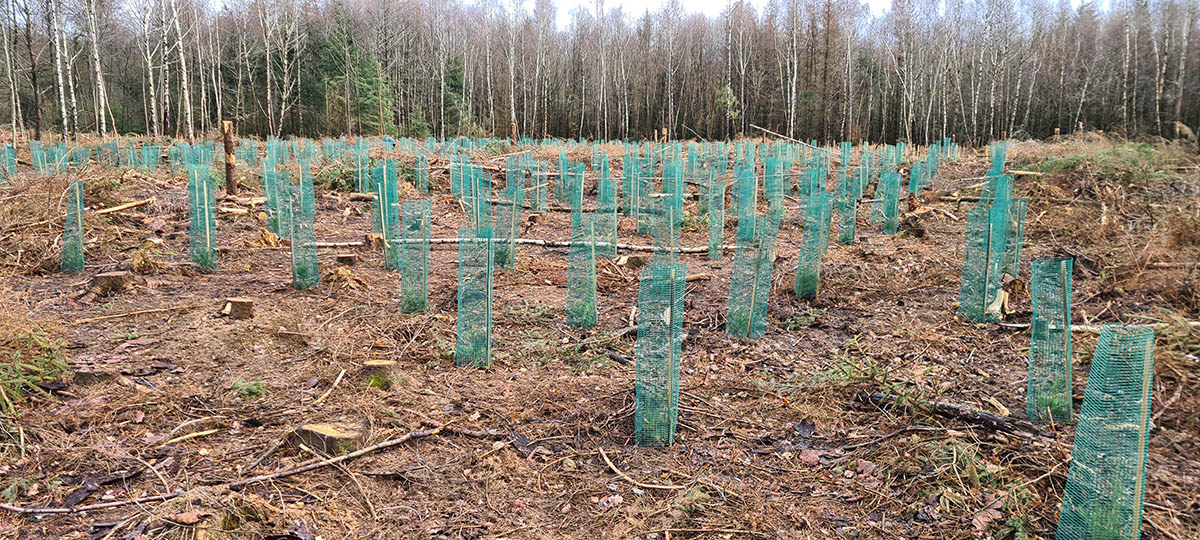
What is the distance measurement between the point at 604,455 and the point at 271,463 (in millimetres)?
1171

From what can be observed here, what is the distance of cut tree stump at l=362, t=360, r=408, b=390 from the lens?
10.3ft

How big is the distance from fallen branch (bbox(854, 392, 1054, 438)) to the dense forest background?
2163cm

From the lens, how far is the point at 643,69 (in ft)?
111

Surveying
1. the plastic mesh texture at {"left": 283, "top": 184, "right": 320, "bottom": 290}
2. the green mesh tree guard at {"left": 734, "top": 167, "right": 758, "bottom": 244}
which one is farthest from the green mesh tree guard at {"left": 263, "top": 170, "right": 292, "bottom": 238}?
the green mesh tree guard at {"left": 734, "top": 167, "right": 758, "bottom": 244}

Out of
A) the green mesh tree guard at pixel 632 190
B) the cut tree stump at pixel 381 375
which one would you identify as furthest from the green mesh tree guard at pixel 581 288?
the green mesh tree guard at pixel 632 190

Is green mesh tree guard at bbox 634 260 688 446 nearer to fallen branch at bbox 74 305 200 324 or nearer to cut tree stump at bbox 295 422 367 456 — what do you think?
cut tree stump at bbox 295 422 367 456

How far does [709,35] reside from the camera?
1406 inches

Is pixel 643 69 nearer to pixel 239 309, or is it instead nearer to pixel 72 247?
pixel 72 247

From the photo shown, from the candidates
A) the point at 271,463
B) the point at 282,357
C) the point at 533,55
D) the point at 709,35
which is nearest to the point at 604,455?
the point at 271,463

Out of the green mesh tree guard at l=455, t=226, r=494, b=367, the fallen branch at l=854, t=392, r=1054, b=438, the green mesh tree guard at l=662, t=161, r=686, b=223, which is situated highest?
the green mesh tree guard at l=662, t=161, r=686, b=223

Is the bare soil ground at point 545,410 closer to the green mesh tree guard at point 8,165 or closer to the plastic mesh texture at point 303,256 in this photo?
the plastic mesh texture at point 303,256

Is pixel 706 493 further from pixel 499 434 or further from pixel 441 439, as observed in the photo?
pixel 441 439

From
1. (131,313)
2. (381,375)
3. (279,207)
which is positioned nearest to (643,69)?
(279,207)

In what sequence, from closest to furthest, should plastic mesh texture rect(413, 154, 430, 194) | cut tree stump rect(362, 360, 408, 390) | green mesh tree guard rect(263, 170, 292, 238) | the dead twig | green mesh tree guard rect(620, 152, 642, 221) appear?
the dead twig → cut tree stump rect(362, 360, 408, 390) → green mesh tree guard rect(263, 170, 292, 238) → green mesh tree guard rect(620, 152, 642, 221) → plastic mesh texture rect(413, 154, 430, 194)
